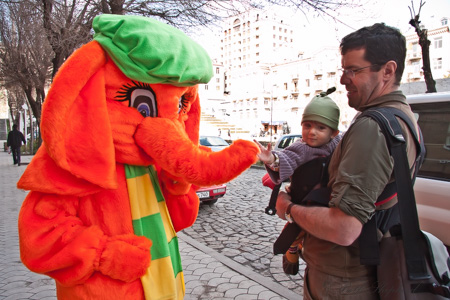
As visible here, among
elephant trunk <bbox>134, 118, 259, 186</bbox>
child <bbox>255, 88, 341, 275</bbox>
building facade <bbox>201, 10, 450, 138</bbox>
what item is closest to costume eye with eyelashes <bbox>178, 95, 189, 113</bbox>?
elephant trunk <bbox>134, 118, 259, 186</bbox>

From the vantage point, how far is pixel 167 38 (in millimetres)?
1592

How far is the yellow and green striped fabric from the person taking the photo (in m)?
1.61

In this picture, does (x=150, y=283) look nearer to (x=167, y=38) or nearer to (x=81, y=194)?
(x=81, y=194)

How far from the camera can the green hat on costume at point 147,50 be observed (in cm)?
153

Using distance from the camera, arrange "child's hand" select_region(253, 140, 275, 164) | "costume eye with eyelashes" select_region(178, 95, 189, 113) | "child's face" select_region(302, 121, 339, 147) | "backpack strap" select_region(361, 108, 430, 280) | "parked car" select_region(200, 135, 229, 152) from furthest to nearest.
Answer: "parked car" select_region(200, 135, 229, 152) < "child's face" select_region(302, 121, 339, 147) < "costume eye with eyelashes" select_region(178, 95, 189, 113) < "child's hand" select_region(253, 140, 275, 164) < "backpack strap" select_region(361, 108, 430, 280)

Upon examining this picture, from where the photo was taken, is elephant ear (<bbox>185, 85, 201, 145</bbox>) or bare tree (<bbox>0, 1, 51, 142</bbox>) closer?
elephant ear (<bbox>185, 85, 201, 145</bbox>)

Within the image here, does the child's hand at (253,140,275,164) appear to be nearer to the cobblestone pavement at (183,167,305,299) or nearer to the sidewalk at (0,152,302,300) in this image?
the sidewalk at (0,152,302,300)

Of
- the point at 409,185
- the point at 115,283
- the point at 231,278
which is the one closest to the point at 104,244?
the point at 115,283

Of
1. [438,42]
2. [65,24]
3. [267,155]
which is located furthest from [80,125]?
[438,42]

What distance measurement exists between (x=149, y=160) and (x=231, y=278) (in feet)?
10.0

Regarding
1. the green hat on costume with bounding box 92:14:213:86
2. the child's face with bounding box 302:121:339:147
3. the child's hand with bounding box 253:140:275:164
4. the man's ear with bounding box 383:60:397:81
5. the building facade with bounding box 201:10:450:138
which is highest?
the building facade with bounding box 201:10:450:138

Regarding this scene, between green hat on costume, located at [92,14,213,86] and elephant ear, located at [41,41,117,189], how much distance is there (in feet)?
0.44

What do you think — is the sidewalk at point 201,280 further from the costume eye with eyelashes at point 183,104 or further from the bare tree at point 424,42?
the bare tree at point 424,42

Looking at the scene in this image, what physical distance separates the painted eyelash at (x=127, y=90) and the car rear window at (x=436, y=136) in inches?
134
